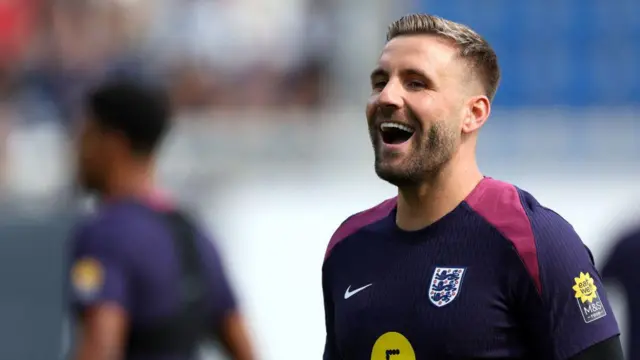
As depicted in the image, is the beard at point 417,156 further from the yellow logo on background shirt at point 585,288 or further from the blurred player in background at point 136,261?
the blurred player in background at point 136,261

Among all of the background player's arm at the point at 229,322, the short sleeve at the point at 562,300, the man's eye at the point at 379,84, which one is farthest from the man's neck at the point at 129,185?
the short sleeve at the point at 562,300

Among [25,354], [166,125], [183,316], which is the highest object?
[166,125]

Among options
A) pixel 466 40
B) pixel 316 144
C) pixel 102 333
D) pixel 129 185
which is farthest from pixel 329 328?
pixel 316 144

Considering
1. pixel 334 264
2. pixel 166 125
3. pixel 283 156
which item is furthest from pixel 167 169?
pixel 334 264

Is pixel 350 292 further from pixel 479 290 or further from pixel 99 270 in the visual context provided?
pixel 99 270

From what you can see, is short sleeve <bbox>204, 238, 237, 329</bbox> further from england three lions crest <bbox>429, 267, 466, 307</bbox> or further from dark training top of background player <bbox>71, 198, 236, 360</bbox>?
england three lions crest <bbox>429, 267, 466, 307</bbox>

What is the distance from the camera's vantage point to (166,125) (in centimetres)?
520

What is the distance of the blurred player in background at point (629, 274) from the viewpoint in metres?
5.57

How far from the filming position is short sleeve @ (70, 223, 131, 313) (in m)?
4.51

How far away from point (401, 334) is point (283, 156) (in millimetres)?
5725

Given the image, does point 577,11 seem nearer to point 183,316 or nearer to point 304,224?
point 304,224

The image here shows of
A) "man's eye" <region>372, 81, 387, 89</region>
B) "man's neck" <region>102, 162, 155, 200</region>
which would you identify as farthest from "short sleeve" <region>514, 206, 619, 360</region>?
"man's neck" <region>102, 162, 155, 200</region>

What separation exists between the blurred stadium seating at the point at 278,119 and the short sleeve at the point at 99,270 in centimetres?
286

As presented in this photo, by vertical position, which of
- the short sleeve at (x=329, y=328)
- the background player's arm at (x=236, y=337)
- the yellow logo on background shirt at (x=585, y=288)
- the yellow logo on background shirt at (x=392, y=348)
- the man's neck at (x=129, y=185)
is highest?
the yellow logo on background shirt at (x=585, y=288)
